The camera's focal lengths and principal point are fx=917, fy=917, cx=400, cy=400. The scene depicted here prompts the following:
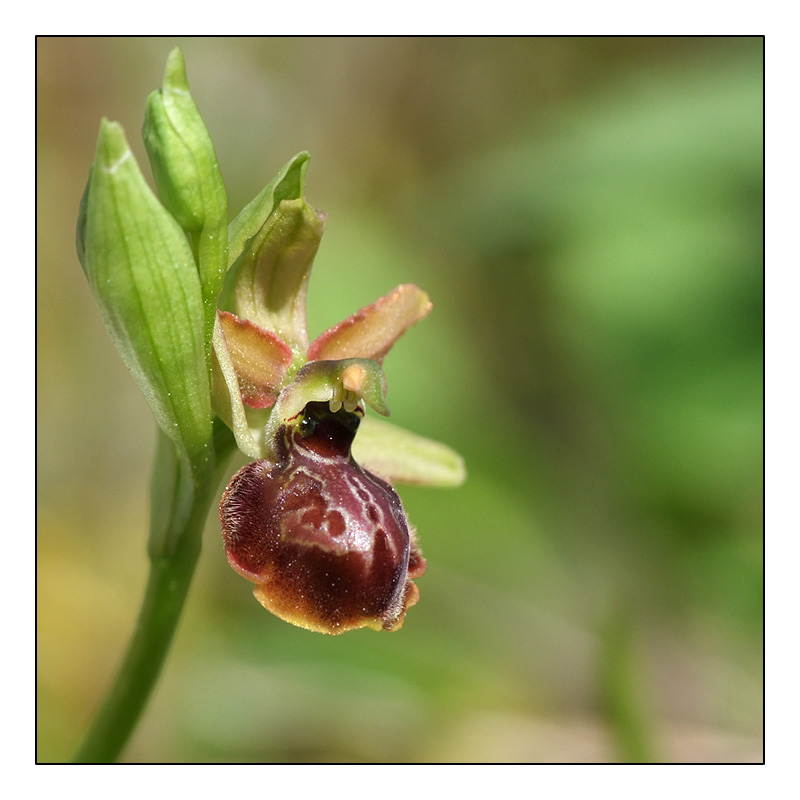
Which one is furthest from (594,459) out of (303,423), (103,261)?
(103,261)

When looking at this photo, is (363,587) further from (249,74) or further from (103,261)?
(249,74)

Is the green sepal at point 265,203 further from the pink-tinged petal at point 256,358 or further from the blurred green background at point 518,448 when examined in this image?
the blurred green background at point 518,448

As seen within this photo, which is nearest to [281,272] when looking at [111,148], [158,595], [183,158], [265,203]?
[265,203]

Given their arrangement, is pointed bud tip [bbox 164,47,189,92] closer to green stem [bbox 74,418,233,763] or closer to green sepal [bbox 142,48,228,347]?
green sepal [bbox 142,48,228,347]

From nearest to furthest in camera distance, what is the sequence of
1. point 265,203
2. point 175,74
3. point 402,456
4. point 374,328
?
point 175,74 < point 265,203 < point 374,328 < point 402,456

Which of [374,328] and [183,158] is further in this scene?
[374,328]

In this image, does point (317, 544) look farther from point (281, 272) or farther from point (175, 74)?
point (175, 74)
